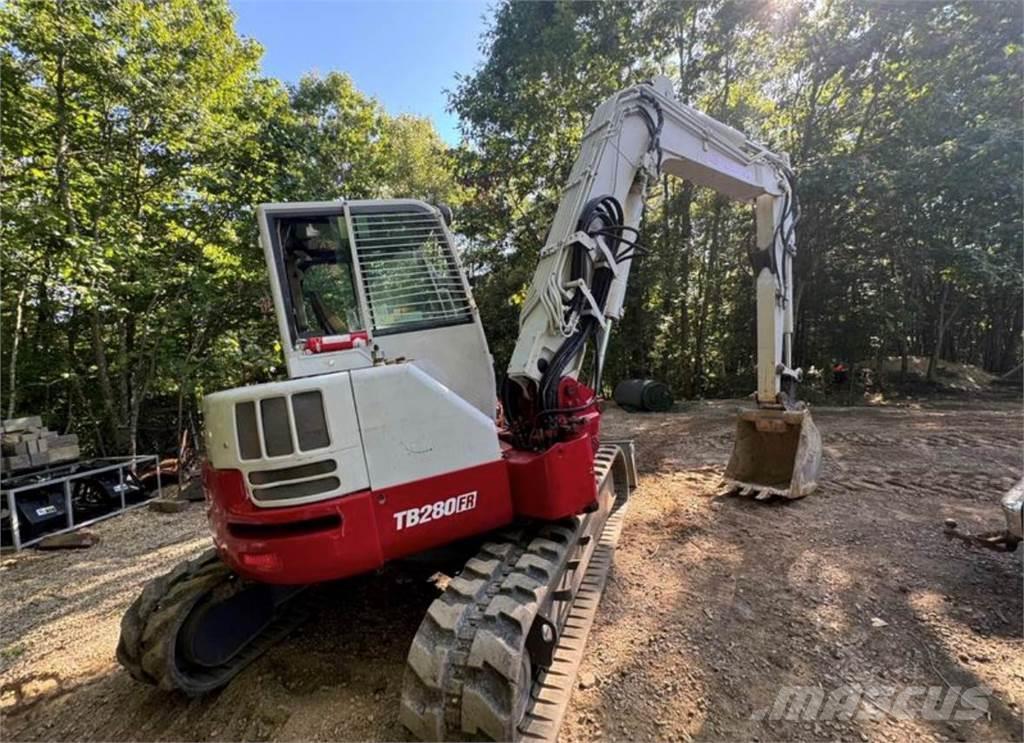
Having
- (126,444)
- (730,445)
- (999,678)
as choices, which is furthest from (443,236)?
(126,444)

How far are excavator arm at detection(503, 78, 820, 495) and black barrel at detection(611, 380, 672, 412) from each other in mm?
6109

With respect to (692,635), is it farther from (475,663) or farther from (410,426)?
(410,426)

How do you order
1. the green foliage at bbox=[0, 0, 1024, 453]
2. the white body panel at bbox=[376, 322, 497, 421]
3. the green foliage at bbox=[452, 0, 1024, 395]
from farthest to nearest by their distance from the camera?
the green foliage at bbox=[452, 0, 1024, 395] < the green foliage at bbox=[0, 0, 1024, 453] < the white body panel at bbox=[376, 322, 497, 421]

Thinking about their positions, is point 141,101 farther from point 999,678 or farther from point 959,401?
point 959,401

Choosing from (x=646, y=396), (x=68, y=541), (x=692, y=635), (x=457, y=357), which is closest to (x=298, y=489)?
(x=457, y=357)

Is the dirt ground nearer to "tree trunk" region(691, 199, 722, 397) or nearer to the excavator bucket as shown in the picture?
the excavator bucket

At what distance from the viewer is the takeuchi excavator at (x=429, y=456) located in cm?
210

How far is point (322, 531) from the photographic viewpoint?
212 centimetres

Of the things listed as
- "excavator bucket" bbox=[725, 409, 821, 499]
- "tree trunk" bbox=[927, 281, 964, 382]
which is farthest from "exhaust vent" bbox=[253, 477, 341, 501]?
"tree trunk" bbox=[927, 281, 964, 382]

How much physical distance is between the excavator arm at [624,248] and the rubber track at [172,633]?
1.78 meters

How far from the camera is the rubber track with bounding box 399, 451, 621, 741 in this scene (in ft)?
6.18

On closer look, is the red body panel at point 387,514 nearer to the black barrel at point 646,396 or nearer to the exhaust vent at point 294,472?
the exhaust vent at point 294,472

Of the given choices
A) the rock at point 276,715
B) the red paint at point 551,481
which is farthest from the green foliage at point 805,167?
the rock at point 276,715

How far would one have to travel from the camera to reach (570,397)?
3.03m
